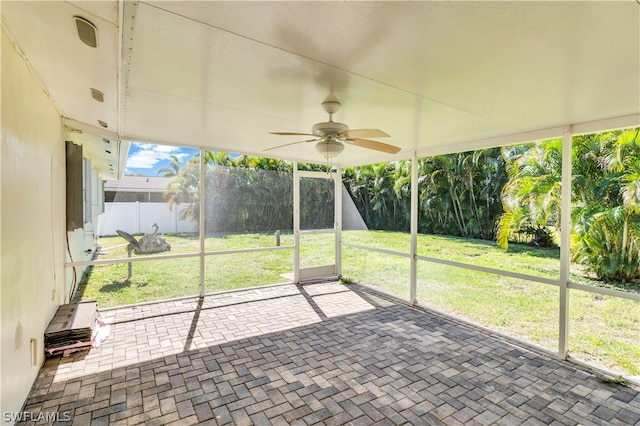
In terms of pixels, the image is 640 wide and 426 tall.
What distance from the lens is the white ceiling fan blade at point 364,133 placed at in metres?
2.51

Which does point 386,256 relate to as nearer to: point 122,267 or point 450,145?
point 450,145

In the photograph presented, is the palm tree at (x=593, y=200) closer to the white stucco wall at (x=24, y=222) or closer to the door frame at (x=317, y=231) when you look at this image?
the door frame at (x=317, y=231)

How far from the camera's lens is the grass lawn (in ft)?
13.5

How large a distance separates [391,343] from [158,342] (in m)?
2.70

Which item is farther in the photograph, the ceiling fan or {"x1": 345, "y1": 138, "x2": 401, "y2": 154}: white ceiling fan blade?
{"x1": 345, "y1": 138, "x2": 401, "y2": 154}: white ceiling fan blade

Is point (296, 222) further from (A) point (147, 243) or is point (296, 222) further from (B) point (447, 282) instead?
(B) point (447, 282)

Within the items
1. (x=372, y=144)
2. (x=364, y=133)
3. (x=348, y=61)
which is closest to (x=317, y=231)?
(x=372, y=144)

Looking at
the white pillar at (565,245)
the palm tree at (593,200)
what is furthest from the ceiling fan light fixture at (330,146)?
the palm tree at (593,200)

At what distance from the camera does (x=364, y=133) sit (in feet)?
8.58

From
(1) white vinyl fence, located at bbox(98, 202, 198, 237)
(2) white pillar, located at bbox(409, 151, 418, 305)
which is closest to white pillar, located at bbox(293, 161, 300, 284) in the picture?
(1) white vinyl fence, located at bbox(98, 202, 198, 237)

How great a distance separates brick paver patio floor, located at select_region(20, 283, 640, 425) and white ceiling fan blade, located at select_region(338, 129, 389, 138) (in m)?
2.19

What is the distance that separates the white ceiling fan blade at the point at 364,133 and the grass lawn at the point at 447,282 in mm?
3112

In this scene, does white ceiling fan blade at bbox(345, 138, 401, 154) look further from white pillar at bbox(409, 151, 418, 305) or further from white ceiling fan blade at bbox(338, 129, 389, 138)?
white pillar at bbox(409, 151, 418, 305)

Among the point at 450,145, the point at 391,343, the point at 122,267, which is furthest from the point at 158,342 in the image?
the point at 450,145
